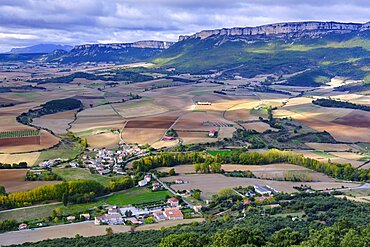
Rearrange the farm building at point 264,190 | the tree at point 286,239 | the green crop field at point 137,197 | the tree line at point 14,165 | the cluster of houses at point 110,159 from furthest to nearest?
the cluster of houses at point 110,159, the tree line at point 14,165, the farm building at point 264,190, the green crop field at point 137,197, the tree at point 286,239

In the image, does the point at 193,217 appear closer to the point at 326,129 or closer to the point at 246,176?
the point at 246,176

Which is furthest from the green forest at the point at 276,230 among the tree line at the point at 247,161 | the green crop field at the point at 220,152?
the green crop field at the point at 220,152

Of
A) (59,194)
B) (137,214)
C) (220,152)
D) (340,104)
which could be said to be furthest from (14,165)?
(340,104)

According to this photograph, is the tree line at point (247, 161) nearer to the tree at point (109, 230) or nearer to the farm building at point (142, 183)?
the farm building at point (142, 183)

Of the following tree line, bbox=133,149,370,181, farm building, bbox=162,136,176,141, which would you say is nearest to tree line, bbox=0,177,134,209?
tree line, bbox=133,149,370,181

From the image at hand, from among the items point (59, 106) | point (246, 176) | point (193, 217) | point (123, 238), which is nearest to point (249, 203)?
point (193, 217)

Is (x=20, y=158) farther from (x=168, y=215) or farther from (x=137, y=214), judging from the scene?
(x=168, y=215)
